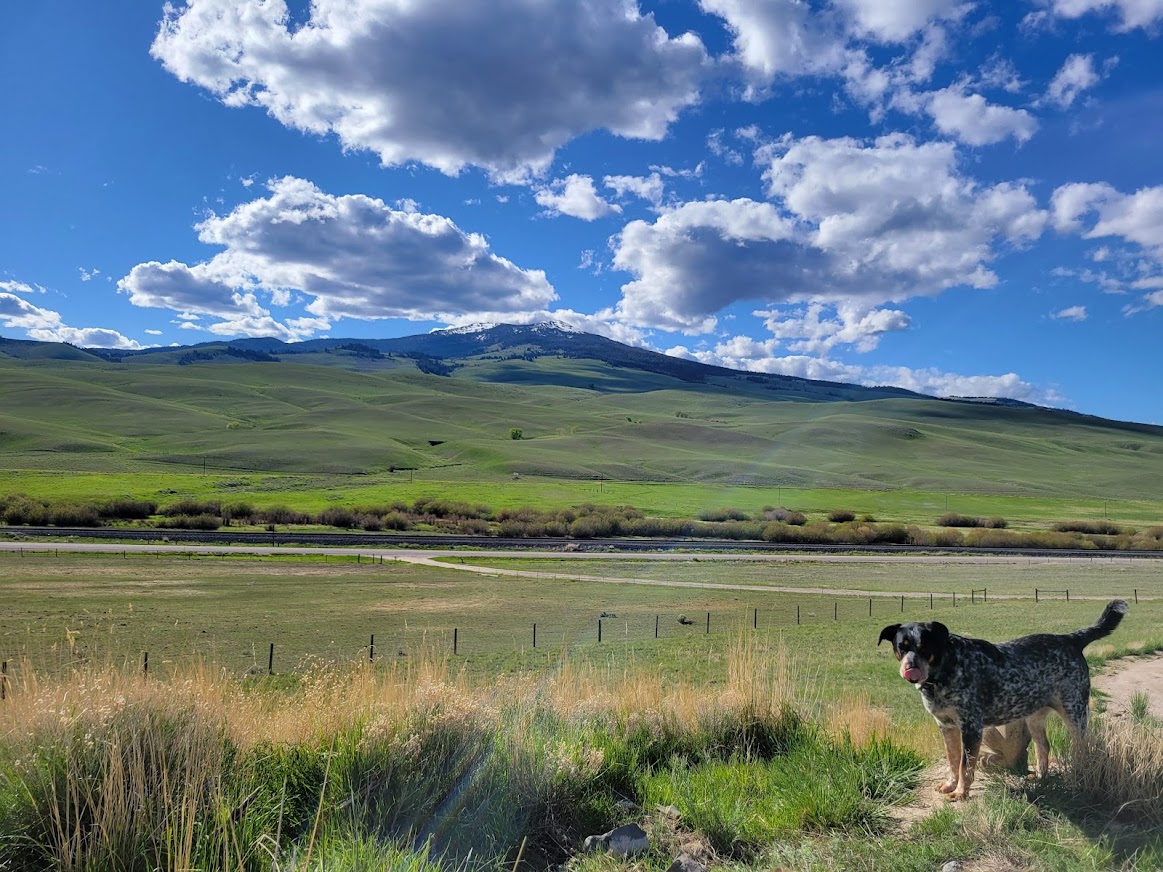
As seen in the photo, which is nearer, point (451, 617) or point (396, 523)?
point (451, 617)

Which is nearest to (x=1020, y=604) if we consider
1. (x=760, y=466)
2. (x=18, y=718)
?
(x=18, y=718)

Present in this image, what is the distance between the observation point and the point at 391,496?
93.5 m

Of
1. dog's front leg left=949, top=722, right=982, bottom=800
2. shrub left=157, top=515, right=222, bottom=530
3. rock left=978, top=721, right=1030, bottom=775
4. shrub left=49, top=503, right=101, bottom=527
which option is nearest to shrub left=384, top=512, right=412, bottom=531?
shrub left=157, top=515, right=222, bottom=530

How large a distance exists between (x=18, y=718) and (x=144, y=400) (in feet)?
727

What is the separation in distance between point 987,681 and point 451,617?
2684 cm

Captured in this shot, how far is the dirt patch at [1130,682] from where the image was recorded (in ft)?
39.0

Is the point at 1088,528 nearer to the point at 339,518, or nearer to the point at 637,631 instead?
the point at 637,631

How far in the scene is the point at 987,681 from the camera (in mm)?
5930

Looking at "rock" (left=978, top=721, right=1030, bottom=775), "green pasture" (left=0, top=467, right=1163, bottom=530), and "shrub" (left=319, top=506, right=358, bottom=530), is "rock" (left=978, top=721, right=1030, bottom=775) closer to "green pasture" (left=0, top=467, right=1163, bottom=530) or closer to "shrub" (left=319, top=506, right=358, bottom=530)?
"shrub" (left=319, top=506, right=358, bottom=530)

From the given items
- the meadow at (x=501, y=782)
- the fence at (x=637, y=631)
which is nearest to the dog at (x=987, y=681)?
the meadow at (x=501, y=782)

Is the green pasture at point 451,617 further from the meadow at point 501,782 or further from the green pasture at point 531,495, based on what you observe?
the green pasture at point 531,495

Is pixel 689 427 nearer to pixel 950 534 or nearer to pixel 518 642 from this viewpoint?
pixel 950 534

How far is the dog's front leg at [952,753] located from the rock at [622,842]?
2590 mm

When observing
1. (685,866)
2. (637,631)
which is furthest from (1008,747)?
(637,631)
